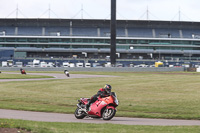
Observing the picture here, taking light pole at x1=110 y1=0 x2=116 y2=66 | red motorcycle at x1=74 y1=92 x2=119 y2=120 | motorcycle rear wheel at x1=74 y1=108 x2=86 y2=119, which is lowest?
motorcycle rear wheel at x1=74 y1=108 x2=86 y2=119

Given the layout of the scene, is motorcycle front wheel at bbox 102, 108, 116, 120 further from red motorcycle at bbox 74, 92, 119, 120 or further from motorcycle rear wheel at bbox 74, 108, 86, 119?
motorcycle rear wheel at bbox 74, 108, 86, 119

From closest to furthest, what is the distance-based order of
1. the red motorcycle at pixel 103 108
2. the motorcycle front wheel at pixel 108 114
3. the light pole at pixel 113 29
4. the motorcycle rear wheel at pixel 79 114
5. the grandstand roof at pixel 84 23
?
1. the red motorcycle at pixel 103 108
2. the motorcycle front wheel at pixel 108 114
3. the motorcycle rear wheel at pixel 79 114
4. the light pole at pixel 113 29
5. the grandstand roof at pixel 84 23

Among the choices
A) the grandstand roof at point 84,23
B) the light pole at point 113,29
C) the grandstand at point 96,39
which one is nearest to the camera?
the light pole at point 113,29

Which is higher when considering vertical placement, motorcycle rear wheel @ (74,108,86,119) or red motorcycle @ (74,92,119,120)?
red motorcycle @ (74,92,119,120)

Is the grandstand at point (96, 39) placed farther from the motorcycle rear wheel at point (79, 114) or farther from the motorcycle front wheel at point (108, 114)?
the motorcycle front wheel at point (108, 114)

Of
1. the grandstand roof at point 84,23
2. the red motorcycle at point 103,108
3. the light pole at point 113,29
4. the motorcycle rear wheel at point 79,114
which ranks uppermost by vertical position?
the grandstand roof at point 84,23

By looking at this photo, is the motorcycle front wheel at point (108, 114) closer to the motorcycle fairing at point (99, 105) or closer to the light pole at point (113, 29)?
the motorcycle fairing at point (99, 105)

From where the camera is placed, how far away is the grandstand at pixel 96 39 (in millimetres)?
132625

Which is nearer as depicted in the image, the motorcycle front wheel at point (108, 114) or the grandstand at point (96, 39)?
the motorcycle front wheel at point (108, 114)

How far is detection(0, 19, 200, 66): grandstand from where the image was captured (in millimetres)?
132625

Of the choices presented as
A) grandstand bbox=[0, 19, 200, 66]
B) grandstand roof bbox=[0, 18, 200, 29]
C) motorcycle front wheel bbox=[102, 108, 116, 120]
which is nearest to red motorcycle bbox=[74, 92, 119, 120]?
motorcycle front wheel bbox=[102, 108, 116, 120]

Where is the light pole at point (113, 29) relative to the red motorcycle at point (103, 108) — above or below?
above

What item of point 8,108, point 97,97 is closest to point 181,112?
point 97,97

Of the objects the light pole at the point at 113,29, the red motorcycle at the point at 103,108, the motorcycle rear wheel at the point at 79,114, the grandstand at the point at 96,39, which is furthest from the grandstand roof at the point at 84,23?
the red motorcycle at the point at 103,108
